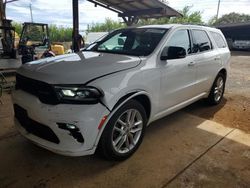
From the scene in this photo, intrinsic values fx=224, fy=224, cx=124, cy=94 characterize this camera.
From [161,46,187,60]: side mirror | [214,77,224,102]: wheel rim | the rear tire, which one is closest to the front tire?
[161,46,187,60]: side mirror

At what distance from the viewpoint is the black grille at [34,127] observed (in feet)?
8.03

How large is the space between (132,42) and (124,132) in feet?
5.10

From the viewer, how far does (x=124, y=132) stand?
9.39ft

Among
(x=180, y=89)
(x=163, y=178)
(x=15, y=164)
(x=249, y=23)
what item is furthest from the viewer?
(x=249, y=23)

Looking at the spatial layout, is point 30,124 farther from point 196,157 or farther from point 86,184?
point 196,157

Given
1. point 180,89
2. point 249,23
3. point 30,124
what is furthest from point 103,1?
point 249,23

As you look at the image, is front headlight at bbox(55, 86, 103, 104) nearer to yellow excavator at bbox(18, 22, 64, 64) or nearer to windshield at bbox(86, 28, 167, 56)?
windshield at bbox(86, 28, 167, 56)

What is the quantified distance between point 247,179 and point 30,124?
2640 mm

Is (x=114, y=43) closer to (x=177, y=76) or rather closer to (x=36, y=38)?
(x=177, y=76)

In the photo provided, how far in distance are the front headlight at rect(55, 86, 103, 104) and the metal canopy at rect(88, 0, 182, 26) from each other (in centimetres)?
794

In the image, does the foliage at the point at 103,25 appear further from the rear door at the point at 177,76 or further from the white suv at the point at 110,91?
the rear door at the point at 177,76

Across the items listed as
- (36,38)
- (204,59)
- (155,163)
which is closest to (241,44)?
(36,38)

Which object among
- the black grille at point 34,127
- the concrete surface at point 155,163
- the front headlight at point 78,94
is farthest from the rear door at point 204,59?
the black grille at point 34,127

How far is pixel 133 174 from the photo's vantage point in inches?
A: 104
